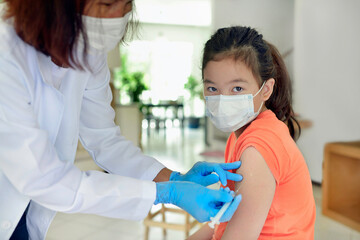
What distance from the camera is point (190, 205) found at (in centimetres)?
87

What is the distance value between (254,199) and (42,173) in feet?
1.71

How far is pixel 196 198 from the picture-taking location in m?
0.86

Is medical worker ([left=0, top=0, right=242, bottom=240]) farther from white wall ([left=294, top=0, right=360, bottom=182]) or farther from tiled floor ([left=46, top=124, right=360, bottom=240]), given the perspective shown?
white wall ([left=294, top=0, right=360, bottom=182])

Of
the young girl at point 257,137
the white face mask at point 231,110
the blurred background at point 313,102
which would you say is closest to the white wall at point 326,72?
the blurred background at point 313,102

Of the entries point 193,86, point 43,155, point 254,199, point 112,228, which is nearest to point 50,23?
point 43,155

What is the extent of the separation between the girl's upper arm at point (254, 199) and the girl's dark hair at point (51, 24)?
1.65ft

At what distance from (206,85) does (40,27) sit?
52 centimetres

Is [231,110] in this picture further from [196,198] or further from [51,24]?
[51,24]

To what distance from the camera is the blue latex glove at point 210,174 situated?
0.93 m

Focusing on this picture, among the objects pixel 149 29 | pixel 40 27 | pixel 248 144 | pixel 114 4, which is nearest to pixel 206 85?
pixel 248 144

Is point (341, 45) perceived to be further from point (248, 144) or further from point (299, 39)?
point (248, 144)

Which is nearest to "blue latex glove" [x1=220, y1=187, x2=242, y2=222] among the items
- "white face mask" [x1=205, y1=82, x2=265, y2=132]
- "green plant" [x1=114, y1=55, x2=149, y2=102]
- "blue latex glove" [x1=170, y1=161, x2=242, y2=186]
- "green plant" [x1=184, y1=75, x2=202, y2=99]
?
"blue latex glove" [x1=170, y1=161, x2=242, y2=186]

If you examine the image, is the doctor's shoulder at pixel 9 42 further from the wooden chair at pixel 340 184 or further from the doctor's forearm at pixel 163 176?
the wooden chair at pixel 340 184

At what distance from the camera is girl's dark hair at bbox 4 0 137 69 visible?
742 mm
